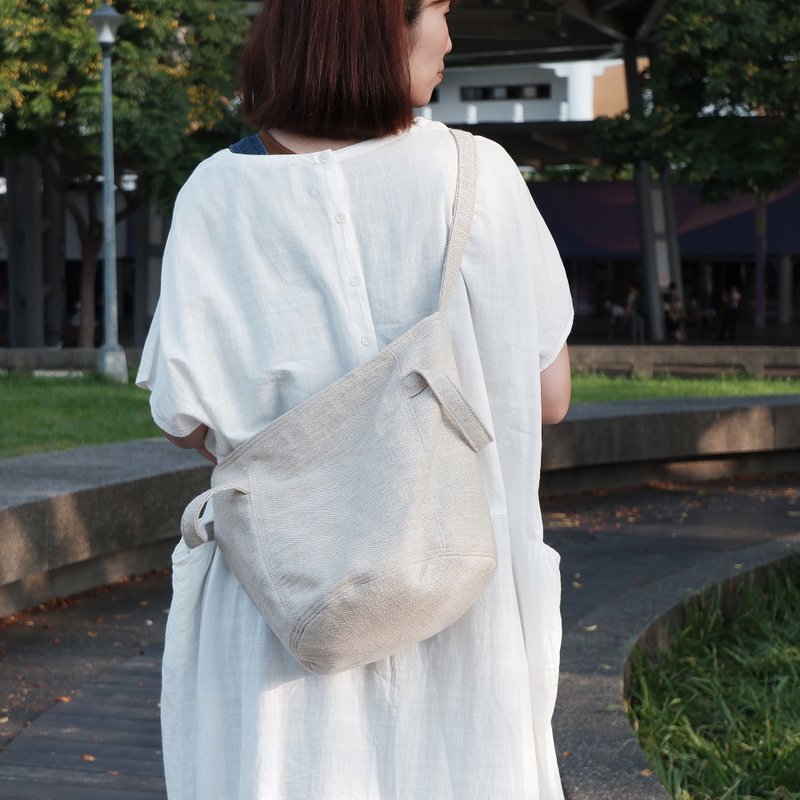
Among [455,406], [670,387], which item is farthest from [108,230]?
[455,406]

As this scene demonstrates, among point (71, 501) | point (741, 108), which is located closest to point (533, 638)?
point (71, 501)

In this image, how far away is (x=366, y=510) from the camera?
60.2 inches

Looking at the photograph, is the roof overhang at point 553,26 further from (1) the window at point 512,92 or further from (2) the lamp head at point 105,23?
(1) the window at point 512,92

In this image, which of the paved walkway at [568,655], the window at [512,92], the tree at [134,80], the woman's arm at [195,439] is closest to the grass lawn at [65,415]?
the paved walkway at [568,655]

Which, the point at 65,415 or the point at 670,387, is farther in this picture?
the point at 670,387

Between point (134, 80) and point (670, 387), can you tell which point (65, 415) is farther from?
point (134, 80)

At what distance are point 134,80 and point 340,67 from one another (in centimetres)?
2379

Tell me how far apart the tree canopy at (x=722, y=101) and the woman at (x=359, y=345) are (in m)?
22.5

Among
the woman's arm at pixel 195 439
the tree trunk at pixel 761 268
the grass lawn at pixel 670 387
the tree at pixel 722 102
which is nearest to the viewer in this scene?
the woman's arm at pixel 195 439

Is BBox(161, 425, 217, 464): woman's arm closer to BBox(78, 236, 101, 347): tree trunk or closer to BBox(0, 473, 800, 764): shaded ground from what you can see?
BBox(0, 473, 800, 764): shaded ground

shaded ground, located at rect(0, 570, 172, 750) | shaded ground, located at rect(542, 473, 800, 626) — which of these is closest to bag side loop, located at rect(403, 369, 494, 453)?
shaded ground, located at rect(0, 570, 172, 750)

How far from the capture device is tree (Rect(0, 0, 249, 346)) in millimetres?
23781

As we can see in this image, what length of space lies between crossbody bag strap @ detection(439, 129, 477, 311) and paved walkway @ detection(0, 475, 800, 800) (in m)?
1.75

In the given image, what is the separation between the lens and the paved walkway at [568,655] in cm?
376
